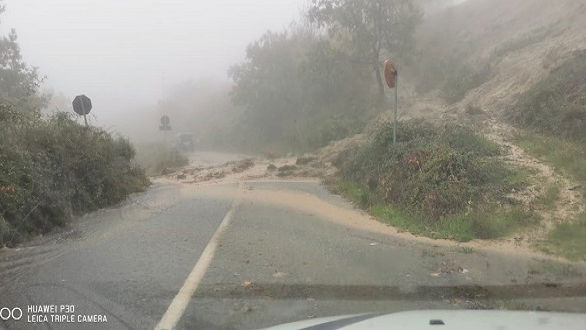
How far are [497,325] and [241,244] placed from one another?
608cm

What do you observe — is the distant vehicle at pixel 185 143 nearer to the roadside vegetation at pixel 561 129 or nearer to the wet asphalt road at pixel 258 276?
the roadside vegetation at pixel 561 129

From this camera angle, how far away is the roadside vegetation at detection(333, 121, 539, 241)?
9484 mm

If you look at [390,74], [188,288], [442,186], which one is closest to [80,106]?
[390,74]

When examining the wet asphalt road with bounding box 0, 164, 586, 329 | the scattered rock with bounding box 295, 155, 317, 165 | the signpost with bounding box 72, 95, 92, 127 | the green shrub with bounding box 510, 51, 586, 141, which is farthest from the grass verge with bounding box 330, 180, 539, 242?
the scattered rock with bounding box 295, 155, 317, 165

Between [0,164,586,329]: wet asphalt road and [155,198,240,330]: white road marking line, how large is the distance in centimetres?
7

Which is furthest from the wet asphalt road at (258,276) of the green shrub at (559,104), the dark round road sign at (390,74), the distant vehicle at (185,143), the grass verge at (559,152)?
the distant vehicle at (185,143)

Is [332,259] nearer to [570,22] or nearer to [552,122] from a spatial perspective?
[552,122]

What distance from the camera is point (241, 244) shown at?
902 cm

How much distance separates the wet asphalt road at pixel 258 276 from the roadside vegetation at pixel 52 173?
55 cm

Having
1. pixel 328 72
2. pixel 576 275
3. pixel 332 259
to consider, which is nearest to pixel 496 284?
pixel 576 275

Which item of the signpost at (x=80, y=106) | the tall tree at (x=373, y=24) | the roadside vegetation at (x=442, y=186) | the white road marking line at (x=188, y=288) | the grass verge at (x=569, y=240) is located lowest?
the white road marking line at (x=188, y=288)

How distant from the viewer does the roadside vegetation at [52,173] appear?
9.64 m

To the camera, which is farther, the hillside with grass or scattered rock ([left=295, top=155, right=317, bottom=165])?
scattered rock ([left=295, top=155, right=317, bottom=165])

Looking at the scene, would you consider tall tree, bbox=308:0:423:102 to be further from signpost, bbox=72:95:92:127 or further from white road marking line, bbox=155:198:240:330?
white road marking line, bbox=155:198:240:330
